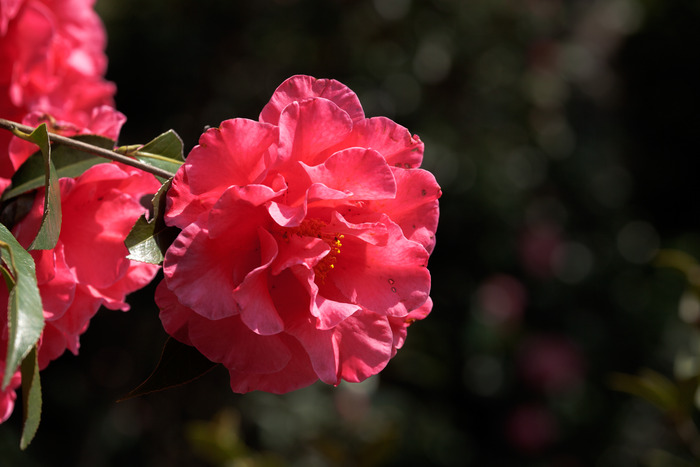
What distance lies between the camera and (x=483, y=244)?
2.63 m

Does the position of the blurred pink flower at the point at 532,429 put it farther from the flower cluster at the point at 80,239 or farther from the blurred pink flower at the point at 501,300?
the flower cluster at the point at 80,239

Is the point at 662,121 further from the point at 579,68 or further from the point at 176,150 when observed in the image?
the point at 176,150

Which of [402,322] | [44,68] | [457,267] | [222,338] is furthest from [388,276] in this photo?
[457,267]

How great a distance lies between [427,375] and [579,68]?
1.89 meters

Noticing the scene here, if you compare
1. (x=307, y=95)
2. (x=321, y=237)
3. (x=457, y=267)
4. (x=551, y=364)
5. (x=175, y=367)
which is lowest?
(x=551, y=364)

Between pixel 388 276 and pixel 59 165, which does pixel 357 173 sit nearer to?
pixel 388 276

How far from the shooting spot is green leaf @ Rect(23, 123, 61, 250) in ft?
1.65

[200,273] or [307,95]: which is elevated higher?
[307,95]

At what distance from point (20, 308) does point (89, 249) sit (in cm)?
17

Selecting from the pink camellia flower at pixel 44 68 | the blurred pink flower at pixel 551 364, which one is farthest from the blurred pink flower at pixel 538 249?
the pink camellia flower at pixel 44 68

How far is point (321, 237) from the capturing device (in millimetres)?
589

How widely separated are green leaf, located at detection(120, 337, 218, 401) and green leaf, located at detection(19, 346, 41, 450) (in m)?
0.08

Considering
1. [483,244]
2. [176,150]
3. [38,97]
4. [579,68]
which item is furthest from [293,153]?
[579,68]

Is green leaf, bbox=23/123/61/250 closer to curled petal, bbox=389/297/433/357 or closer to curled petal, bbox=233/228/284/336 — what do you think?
curled petal, bbox=233/228/284/336
